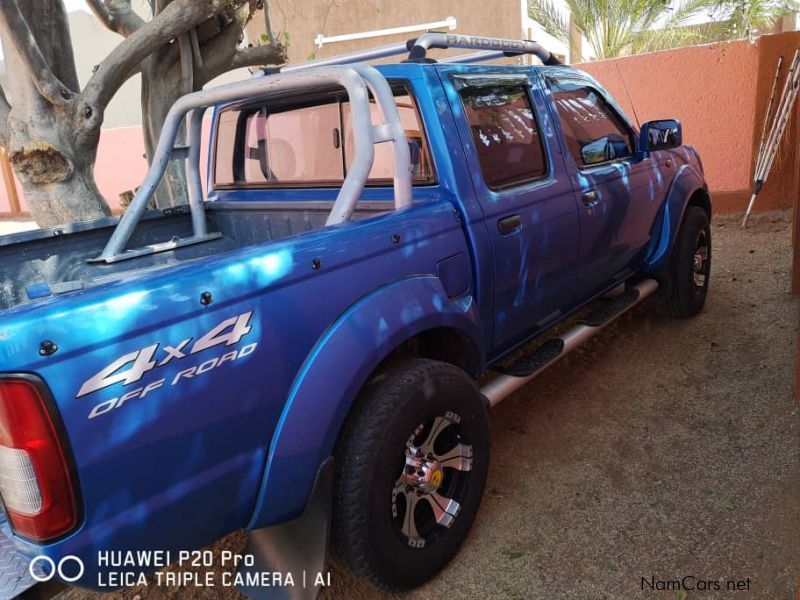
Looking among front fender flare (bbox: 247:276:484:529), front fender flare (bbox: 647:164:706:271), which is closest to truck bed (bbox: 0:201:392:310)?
front fender flare (bbox: 247:276:484:529)

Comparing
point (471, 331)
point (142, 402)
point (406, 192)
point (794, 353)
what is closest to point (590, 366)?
point (794, 353)

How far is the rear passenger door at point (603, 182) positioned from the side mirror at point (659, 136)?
0.35 ft

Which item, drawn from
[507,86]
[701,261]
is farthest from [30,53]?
[701,261]

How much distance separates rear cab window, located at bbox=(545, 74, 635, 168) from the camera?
3750mm

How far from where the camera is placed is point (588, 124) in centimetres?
398

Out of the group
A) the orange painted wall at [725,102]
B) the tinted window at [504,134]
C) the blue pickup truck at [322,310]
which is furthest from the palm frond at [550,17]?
the tinted window at [504,134]

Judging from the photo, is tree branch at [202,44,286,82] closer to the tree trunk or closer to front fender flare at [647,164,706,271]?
the tree trunk

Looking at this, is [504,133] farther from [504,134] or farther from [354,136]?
[354,136]

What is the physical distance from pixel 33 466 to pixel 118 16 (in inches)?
197

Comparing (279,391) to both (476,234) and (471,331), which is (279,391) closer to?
(471,331)

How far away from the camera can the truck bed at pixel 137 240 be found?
120 inches

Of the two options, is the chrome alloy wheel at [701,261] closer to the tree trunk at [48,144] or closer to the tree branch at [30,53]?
the tree trunk at [48,144]

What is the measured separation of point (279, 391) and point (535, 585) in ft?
4.39

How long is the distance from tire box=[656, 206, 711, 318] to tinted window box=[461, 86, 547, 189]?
1790 mm
